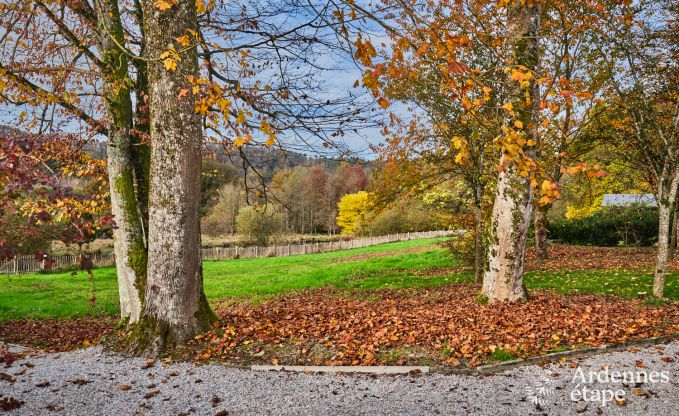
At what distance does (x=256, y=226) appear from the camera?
36250mm

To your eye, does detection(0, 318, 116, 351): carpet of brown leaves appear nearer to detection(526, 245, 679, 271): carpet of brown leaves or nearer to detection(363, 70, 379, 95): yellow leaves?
detection(363, 70, 379, 95): yellow leaves

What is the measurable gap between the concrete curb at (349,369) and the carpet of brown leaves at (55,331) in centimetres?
409

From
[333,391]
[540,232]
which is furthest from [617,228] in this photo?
[333,391]

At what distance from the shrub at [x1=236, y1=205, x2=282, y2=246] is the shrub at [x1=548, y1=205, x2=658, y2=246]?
A: 2225 centimetres

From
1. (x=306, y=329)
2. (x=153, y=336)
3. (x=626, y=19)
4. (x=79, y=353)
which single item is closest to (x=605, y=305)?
(x=626, y=19)

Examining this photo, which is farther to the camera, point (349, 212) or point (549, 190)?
point (349, 212)

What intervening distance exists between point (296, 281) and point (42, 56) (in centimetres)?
1082

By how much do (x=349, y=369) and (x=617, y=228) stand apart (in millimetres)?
25082

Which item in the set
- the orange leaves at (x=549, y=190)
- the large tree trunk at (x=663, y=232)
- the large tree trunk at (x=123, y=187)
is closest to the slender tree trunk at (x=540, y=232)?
the large tree trunk at (x=663, y=232)

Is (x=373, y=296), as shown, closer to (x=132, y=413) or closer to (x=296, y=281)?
(x=296, y=281)

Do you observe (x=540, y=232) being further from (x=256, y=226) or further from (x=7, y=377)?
(x=256, y=226)

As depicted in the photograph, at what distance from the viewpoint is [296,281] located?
16656 millimetres

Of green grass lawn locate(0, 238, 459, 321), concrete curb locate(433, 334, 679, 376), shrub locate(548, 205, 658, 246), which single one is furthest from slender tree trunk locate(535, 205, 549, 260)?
concrete curb locate(433, 334, 679, 376)

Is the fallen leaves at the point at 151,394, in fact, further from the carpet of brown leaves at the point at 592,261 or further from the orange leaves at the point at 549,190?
the carpet of brown leaves at the point at 592,261
